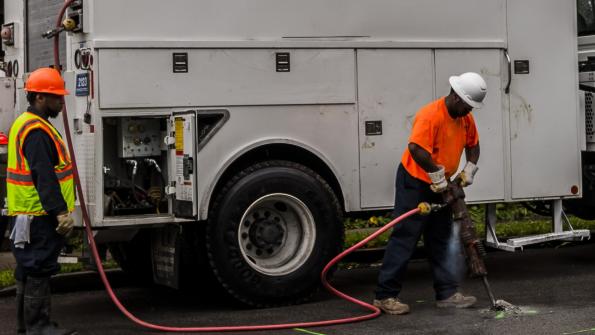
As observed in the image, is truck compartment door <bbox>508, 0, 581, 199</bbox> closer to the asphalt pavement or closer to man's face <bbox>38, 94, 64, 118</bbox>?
the asphalt pavement

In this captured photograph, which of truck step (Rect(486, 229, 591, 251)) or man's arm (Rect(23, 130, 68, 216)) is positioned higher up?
man's arm (Rect(23, 130, 68, 216))

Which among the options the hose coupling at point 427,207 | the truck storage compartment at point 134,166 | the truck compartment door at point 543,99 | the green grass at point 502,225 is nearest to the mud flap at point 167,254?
the truck storage compartment at point 134,166

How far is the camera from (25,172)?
23.0 ft

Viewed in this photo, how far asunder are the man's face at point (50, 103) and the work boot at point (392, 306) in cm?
271

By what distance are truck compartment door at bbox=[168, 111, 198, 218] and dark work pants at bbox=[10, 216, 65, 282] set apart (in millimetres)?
1196

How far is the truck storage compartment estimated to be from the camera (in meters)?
8.05

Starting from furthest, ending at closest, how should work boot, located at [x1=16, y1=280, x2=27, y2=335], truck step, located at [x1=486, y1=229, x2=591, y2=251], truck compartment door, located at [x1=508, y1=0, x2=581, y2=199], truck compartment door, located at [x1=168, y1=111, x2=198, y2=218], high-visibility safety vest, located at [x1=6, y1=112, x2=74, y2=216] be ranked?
truck compartment door, located at [x1=508, y1=0, x2=581, y2=199], truck step, located at [x1=486, y1=229, x2=591, y2=251], truck compartment door, located at [x1=168, y1=111, x2=198, y2=218], work boot, located at [x1=16, y1=280, x2=27, y2=335], high-visibility safety vest, located at [x1=6, y1=112, x2=74, y2=216]

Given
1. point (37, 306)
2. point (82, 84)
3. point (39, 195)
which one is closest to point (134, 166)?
point (82, 84)

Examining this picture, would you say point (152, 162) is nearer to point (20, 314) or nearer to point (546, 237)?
point (20, 314)

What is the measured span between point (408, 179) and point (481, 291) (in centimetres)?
144

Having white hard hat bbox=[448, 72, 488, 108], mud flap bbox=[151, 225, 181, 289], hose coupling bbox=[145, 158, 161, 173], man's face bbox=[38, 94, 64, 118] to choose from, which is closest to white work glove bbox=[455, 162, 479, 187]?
white hard hat bbox=[448, 72, 488, 108]

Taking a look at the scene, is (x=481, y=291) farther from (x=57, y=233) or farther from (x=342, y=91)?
(x=57, y=233)

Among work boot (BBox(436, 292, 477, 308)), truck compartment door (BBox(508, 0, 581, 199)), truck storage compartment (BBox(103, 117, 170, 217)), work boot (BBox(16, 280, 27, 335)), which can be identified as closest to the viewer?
work boot (BBox(16, 280, 27, 335))

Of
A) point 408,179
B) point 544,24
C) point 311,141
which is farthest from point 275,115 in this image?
point 544,24
